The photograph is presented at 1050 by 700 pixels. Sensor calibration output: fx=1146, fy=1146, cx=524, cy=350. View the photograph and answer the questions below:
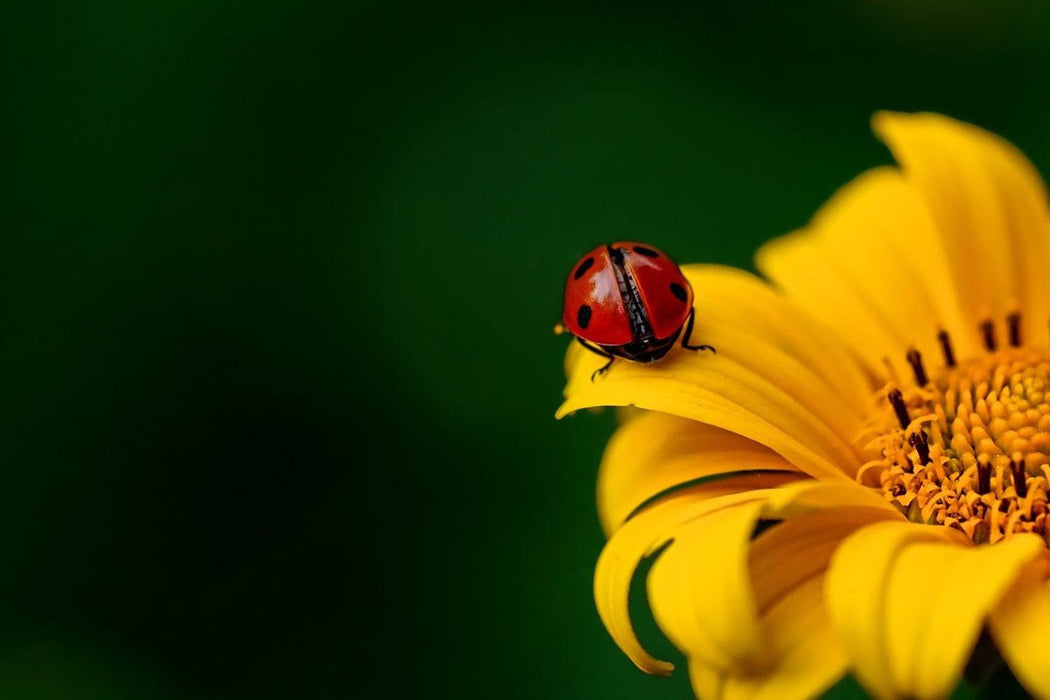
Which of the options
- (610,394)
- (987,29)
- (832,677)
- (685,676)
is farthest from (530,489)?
(987,29)

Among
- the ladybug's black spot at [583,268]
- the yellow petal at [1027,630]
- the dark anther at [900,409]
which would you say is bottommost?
the yellow petal at [1027,630]

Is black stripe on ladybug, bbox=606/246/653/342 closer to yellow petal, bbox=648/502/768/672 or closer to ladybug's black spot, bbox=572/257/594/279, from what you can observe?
ladybug's black spot, bbox=572/257/594/279

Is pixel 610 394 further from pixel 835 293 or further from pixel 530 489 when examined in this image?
pixel 530 489

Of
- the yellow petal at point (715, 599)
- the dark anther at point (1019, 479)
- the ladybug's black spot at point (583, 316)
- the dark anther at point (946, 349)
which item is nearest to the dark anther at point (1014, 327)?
the dark anther at point (946, 349)

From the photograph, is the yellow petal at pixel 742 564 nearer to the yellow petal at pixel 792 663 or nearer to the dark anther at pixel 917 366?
the yellow petal at pixel 792 663

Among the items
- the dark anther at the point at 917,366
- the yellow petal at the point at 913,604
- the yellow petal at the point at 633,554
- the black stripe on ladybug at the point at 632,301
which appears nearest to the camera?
the yellow petal at the point at 913,604

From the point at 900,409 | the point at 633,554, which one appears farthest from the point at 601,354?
the point at 900,409

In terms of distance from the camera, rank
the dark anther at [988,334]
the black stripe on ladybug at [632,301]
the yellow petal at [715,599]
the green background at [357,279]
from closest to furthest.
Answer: the yellow petal at [715,599] → the black stripe on ladybug at [632,301] → the dark anther at [988,334] → the green background at [357,279]
